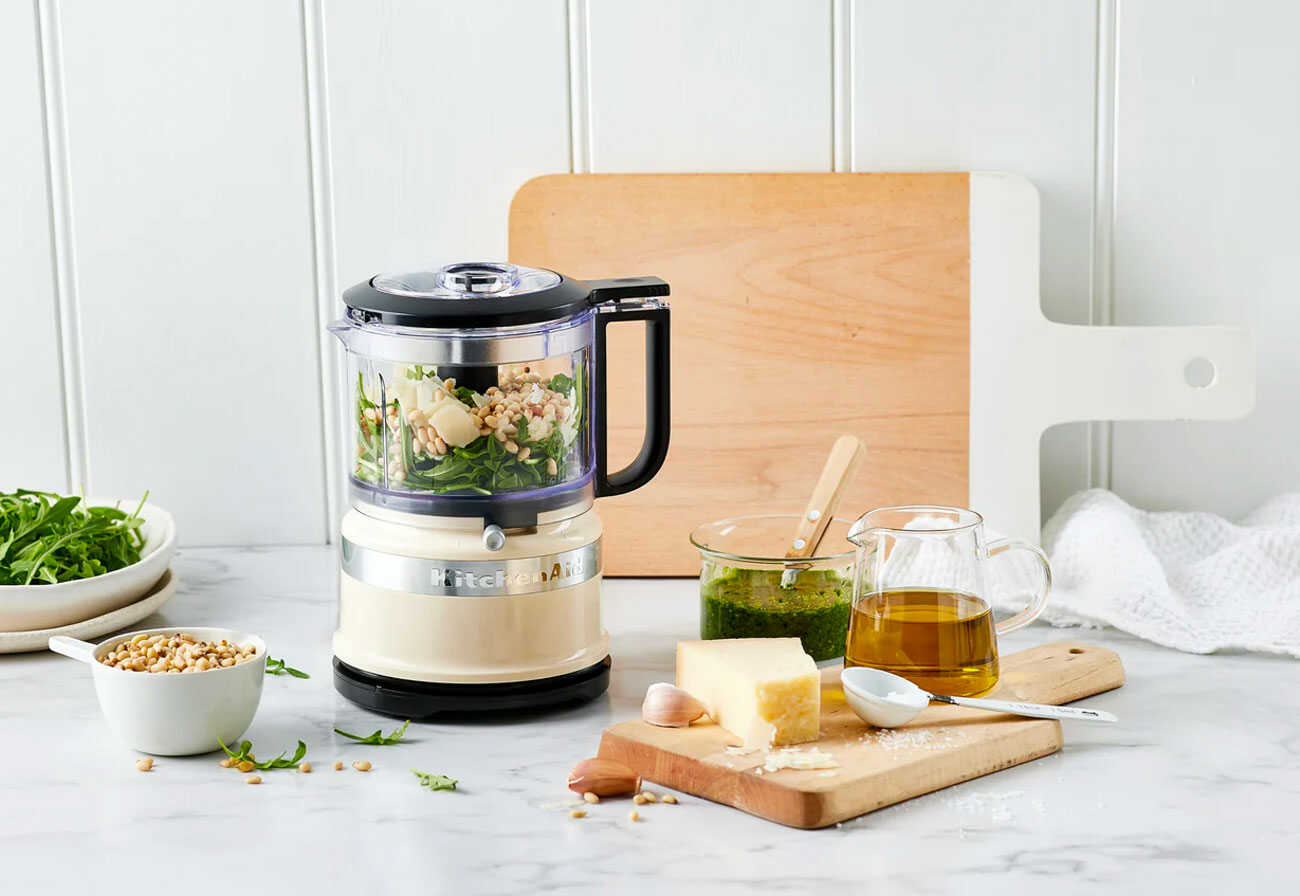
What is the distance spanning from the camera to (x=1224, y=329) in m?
1.37

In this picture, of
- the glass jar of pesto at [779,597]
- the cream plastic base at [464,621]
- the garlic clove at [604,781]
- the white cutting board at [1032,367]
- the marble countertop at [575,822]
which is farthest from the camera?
the white cutting board at [1032,367]

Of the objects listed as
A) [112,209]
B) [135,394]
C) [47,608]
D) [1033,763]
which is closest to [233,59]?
[112,209]

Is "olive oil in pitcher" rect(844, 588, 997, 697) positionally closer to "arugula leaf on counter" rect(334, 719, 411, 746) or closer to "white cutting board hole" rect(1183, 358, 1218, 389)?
"arugula leaf on counter" rect(334, 719, 411, 746)

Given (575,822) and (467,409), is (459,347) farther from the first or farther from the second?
(575,822)

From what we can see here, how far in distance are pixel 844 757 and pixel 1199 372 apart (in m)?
0.73

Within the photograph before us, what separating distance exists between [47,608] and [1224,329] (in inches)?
43.3

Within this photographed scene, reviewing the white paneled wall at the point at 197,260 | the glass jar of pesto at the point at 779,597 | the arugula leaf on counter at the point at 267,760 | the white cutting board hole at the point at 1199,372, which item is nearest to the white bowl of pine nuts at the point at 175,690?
the arugula leaf on counter at the point at 267,760

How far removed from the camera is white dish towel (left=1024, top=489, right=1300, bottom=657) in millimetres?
1213

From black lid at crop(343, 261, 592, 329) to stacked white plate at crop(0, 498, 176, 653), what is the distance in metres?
0.36

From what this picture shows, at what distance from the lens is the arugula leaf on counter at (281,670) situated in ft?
3.73

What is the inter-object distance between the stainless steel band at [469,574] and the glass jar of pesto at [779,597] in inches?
5.5

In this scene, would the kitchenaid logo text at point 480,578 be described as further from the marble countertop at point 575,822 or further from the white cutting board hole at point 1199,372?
the white cutting board hole at point 1199,372

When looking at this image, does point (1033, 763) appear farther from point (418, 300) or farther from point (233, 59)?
point (233, 59)

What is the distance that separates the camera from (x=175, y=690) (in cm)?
96
